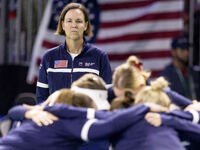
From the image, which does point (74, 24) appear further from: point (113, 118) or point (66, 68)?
point (113, 118)

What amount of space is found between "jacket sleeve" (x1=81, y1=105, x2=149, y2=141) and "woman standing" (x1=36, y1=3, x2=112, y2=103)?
1073mm

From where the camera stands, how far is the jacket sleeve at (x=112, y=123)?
10.9ft

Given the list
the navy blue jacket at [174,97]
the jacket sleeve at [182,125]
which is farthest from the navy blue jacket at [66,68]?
the jacket sleeve at [182,125]

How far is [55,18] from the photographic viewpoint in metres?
7.54

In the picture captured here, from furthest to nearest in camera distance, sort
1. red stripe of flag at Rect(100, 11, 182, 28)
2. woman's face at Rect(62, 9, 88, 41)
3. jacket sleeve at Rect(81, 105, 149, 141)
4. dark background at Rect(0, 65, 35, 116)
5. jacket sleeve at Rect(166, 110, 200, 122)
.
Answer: dark background at Rect(0, 65, 35, 116), red stripe of flag at Rect(100, 11, 182, 28), woman's face at Rect(62, 9, 88, 41), jacket sleeve at Rect(166, 110, 200, 122), jacket sleeve at Rect(81, 105, 149, 141)

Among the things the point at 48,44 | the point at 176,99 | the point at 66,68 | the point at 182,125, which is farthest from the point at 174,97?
the point at 48,44

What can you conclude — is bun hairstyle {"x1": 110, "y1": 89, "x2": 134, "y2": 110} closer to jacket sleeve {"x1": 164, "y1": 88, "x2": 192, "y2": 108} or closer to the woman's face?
jacket sleeve {"x1": 164, "y1": 88, "x2": 192, "y2": 108}

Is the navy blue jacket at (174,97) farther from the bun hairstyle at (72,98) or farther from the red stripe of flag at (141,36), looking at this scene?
the red stripe of flag at (141,36)

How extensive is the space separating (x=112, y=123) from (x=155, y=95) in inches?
13.9

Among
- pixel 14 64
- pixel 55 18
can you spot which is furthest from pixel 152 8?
pixel 14 64

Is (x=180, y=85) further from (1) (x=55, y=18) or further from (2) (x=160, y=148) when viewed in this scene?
(2) (x=160, y=148)

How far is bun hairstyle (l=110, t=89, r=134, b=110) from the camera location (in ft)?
11.8

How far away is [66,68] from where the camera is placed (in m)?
4.44

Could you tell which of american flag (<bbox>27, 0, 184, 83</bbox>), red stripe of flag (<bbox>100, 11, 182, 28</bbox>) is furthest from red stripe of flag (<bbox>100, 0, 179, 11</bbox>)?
red stripe of flag (<bbox>100, 11, 182, 28</bbox>)
